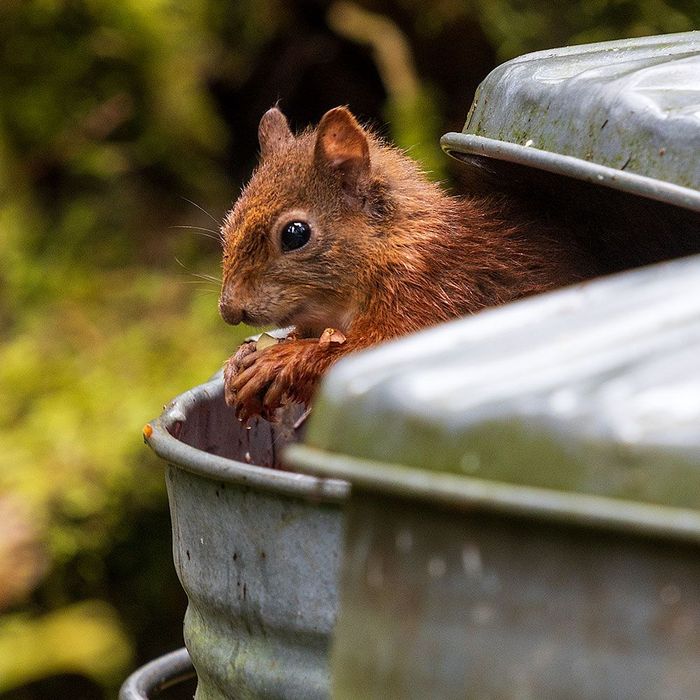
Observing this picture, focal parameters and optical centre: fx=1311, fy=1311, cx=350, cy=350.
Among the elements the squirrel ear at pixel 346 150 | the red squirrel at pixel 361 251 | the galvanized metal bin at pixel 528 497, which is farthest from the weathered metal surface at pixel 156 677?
the galvanized metal bin at pixel 528 497

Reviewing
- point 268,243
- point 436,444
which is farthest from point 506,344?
point 268,243

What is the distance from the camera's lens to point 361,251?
1637 millimetres

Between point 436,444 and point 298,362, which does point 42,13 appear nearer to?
point 298,362

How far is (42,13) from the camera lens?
3.85 m

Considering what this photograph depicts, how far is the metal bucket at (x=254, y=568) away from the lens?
1.17m

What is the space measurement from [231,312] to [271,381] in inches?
7.7

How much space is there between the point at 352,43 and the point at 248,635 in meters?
3.15

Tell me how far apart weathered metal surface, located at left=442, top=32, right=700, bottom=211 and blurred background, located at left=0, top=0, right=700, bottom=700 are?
4.57 ft

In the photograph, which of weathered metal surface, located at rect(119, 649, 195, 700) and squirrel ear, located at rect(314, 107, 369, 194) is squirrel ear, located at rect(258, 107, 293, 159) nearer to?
squirrel ear, located at rect(314, 107, 369, 194)

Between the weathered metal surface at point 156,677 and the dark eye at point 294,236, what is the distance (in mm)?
518

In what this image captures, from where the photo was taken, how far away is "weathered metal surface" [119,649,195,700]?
1.49m

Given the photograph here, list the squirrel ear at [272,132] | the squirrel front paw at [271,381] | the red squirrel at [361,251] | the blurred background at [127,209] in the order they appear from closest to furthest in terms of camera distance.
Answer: the squirrel front paw at [271,381], the red squirrel at [361,251], the squirrel ear at [272,132], the blurred background at [127,209]

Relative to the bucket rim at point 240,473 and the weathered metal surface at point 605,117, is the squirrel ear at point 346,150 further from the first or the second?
→ the bucket rim at point 240,473

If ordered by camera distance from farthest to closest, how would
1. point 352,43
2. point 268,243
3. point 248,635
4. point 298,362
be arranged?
point 352,43 → point 268,243 → point 298,362 → point 248,635
